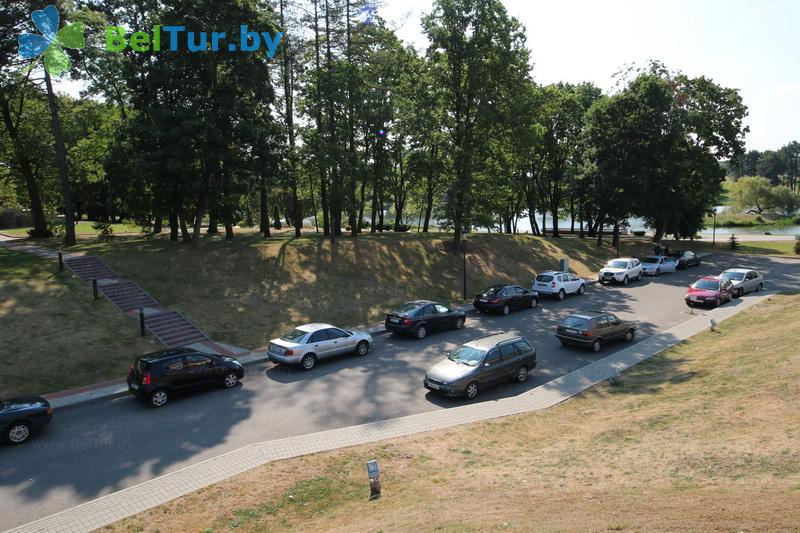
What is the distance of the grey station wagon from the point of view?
1395cm

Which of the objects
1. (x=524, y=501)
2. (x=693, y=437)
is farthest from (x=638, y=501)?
(x=693, y=437)

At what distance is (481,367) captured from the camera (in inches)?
565

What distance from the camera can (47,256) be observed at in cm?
2502

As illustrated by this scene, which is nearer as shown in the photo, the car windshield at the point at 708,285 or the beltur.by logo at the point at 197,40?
the beltur.by logo at the point at 197,40

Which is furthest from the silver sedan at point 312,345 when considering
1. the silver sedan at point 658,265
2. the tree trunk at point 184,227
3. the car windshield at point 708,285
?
Answer: the silver sedan at point 658,265

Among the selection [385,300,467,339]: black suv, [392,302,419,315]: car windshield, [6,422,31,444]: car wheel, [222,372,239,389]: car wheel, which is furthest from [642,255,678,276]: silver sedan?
[6,422,31,444]: car wheel

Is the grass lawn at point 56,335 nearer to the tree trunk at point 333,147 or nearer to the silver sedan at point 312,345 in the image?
the silver sedan at point 312,345

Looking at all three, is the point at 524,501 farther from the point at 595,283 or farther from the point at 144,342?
the point at 595,283

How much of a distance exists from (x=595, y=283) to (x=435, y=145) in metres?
15.4

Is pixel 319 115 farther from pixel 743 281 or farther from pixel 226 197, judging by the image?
pixel 743 281

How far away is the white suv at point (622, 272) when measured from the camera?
33.0 meters

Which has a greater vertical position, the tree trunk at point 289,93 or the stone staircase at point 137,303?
the tree trunk at point 289,93

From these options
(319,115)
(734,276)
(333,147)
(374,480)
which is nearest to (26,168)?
(319,115)

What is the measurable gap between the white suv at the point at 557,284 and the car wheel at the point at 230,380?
19659mm
